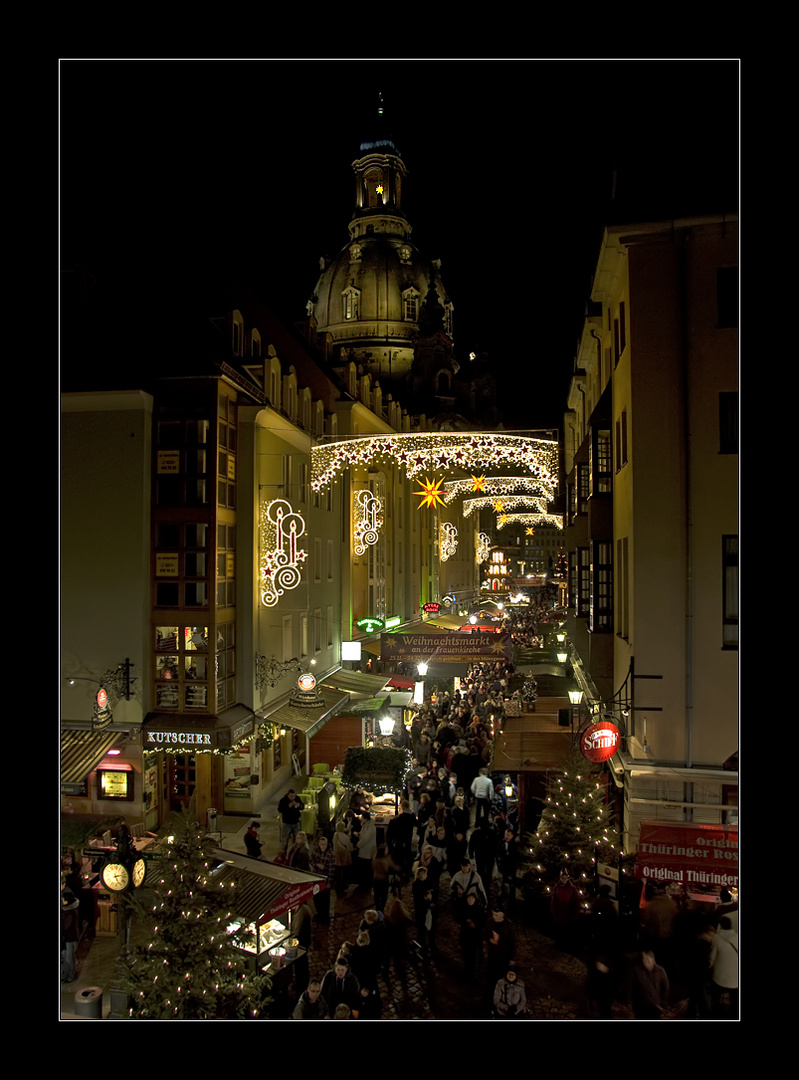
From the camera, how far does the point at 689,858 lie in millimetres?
10500

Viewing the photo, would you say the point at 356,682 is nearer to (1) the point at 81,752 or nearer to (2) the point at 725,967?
(1) the point at 81,752

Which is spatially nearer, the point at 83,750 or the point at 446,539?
the point at 83,750

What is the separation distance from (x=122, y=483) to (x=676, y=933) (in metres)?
14.8

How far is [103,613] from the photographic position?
58.7 ft

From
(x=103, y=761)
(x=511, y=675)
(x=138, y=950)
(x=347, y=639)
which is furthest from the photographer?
(x=347, y=639)

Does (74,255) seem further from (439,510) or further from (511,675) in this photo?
(439,510)

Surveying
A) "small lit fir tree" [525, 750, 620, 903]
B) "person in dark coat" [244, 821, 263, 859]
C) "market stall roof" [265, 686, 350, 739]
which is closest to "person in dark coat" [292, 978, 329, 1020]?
"small lit fir tree" [525, 750, 620, 903]

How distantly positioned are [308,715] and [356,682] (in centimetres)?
588

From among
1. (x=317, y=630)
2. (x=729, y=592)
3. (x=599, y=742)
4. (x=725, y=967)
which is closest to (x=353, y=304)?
(x=317, y=630)

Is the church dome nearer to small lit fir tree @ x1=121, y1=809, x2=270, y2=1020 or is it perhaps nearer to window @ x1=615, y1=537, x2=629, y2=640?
window @ x1=615, y1=537, x2=629, y2=640

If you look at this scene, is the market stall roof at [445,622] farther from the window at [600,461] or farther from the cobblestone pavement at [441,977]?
the cobblestone pavement at [441,977]

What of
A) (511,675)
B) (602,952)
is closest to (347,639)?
(511,675)

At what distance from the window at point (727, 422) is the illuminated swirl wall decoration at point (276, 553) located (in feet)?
35.1

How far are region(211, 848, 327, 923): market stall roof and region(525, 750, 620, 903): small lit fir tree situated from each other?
4117 millimetres
